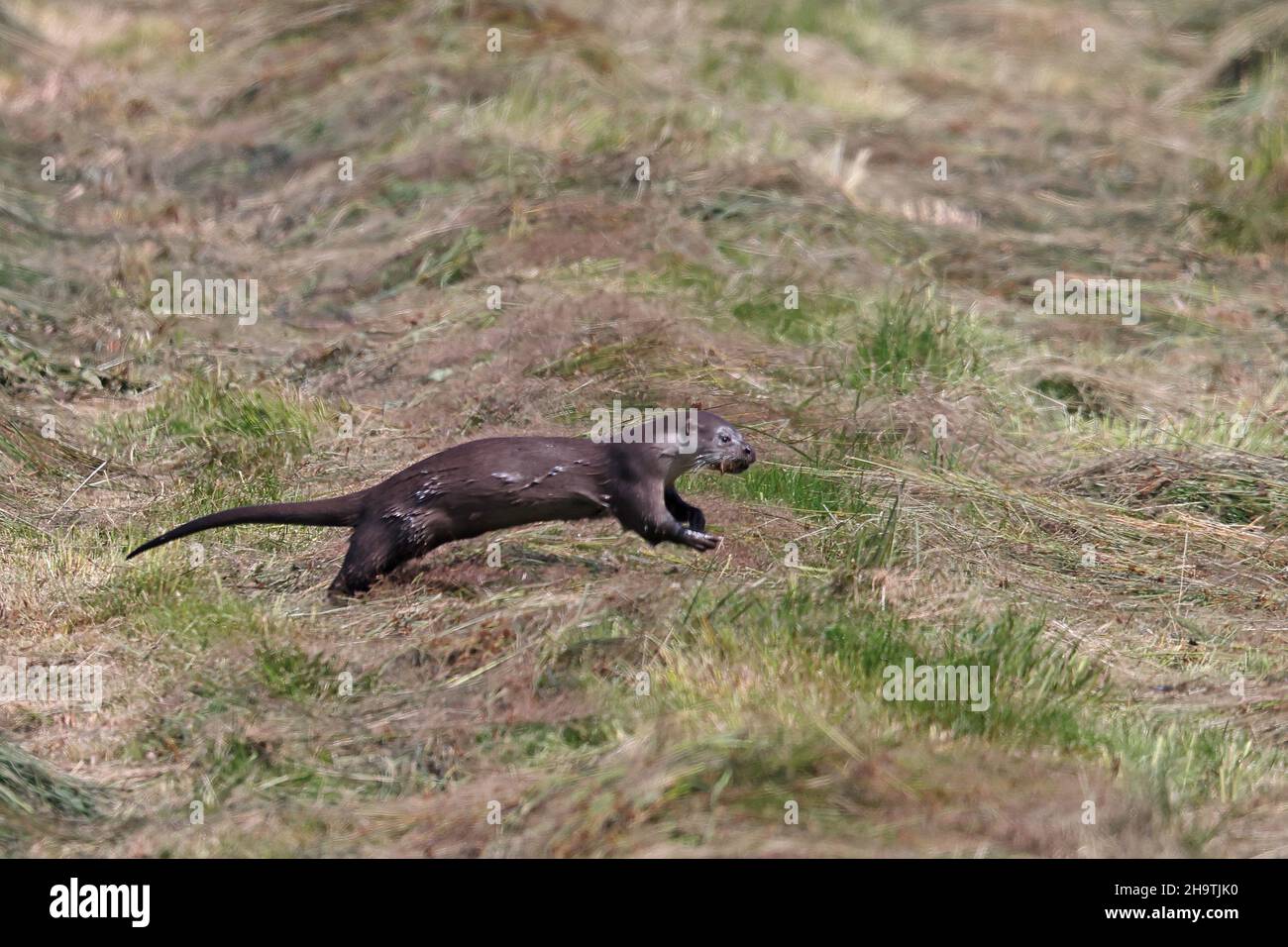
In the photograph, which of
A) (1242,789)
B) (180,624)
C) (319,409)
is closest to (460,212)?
(319,409)

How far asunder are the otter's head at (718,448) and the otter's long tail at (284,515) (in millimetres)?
1179

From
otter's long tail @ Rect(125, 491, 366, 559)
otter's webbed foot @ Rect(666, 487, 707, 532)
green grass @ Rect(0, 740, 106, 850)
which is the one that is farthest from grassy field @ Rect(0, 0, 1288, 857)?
otter's long tail @ Rect(125, 491, 366, 559)

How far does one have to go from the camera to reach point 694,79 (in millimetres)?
13062

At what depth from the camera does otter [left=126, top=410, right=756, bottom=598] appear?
223 inches

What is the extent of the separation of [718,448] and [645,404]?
1.25 metres

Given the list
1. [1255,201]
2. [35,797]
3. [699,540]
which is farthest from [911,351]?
[35,797]

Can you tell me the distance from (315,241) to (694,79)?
3.87 metres

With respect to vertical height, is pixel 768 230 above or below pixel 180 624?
above

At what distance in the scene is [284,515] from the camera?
5.75 metres

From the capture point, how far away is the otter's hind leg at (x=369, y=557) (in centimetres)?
567

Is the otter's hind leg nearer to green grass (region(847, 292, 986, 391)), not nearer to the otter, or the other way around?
the otter

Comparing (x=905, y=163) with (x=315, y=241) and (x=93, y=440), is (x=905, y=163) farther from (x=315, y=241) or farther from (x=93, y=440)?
(x=93, y=440)

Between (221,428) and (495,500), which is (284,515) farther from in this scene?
(221,428)

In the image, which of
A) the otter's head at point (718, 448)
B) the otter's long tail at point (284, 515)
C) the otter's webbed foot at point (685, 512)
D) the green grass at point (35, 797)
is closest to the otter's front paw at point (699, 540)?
the otter's webbed foot at point (685, 512)
